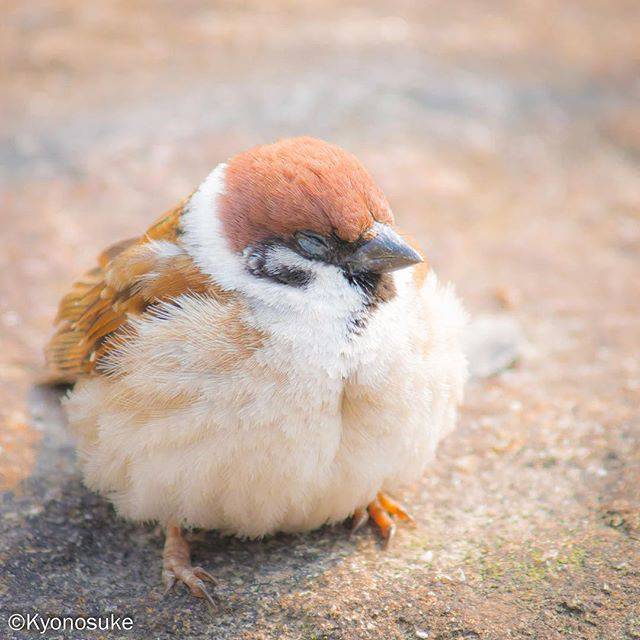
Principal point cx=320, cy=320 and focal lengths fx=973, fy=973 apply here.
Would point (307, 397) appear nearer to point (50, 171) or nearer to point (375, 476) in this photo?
point (375, 476)

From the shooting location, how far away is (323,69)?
825cm

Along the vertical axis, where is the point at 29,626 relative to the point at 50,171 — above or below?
below

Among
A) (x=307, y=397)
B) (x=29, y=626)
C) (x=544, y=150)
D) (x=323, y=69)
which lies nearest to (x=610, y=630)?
(x=307, y=397)

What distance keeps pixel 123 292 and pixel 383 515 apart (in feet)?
4.86

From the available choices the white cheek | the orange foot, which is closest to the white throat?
the white cheek

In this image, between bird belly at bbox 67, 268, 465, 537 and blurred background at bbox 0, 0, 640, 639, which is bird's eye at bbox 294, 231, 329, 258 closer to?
bird belly at bbox 67, 268, 465, 537

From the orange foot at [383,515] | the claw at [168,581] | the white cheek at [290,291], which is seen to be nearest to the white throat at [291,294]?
the white cheek at [290,291]

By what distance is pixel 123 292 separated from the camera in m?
4.11

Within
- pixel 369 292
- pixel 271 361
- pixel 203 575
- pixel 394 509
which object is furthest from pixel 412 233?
pixel 203 575

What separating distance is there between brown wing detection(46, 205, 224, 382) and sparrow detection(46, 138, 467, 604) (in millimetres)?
13

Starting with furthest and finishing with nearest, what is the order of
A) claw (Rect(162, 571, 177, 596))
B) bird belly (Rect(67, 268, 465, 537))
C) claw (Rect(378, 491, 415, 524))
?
1. claw (Rect(378, 491, 415, 524))
2. claw (Rect(162, 571, 177, 596))
3. bird belly (Rect(67, 268, 465, 537))

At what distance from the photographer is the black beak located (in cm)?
367

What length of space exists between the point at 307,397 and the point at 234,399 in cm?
27

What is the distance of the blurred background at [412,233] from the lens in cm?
377
